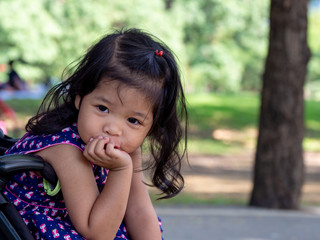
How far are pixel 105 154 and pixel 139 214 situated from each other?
395 mm

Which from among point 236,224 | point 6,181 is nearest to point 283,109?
point 236,224

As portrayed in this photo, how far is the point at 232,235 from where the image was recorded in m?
4.93

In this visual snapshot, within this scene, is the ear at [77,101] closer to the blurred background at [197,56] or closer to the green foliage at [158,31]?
the blurred background at [197,56]

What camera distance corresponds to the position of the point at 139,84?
1.89m

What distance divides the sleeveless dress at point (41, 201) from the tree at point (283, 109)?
15.7 ft

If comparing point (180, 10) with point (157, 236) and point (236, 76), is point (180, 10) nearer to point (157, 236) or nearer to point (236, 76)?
point (236, 76)

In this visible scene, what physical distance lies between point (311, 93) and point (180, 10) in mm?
18944

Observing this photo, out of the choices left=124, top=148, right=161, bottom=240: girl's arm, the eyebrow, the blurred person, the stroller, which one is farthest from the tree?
the blurred person

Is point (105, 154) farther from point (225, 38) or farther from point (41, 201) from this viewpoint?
point (225, 38)

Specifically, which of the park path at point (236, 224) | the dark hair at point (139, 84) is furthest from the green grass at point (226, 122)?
the dark hair at point (139, 84)

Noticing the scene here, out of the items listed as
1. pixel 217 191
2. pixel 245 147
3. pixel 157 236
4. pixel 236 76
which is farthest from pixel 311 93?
pixel 157 236

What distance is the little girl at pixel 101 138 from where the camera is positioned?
5.87ft

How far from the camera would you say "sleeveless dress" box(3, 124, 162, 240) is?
1784mm

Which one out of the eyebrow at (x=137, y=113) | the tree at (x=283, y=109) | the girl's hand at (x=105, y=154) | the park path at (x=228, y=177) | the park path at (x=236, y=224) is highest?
the eyebrow at (x=137, y=113)
